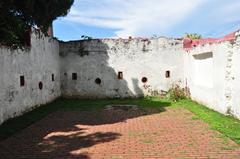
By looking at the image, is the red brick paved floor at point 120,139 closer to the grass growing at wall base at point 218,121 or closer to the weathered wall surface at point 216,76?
the grass growing at wall base at point 218,121

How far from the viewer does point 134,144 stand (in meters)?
8.11

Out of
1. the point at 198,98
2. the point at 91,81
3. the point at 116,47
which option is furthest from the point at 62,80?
the point at 198,98

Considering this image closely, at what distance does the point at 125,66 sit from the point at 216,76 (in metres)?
6.16

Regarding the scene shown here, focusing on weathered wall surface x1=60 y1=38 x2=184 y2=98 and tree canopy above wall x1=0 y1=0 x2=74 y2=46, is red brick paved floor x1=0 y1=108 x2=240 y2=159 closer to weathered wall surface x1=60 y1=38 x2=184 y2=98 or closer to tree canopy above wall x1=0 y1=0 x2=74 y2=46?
tree canopy above wall x1=0 y1=0 x2=74 y2=46

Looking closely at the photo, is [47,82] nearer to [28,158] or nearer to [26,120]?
[26,120]

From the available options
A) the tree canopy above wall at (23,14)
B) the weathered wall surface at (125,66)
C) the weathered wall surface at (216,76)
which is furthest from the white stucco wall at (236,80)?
the weathered wall surface at (125,66)

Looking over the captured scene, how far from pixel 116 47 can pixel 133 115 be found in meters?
6.42

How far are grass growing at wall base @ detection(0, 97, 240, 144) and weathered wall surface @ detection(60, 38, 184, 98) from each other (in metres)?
0.84

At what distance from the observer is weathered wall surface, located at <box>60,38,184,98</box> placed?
18.2 meters

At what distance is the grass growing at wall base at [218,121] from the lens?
8.95 metres

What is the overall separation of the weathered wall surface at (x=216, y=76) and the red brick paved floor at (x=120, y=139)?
128 cm

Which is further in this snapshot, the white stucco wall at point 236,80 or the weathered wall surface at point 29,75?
the weathered wall surface at point 29,75

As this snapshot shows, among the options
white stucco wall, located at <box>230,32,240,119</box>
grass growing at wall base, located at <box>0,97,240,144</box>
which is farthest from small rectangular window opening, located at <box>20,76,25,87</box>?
white stucco wall, located at <box>230,32,240,119</box>

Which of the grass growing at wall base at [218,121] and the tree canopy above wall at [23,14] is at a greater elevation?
the tree canopy above wall at [23,14]
